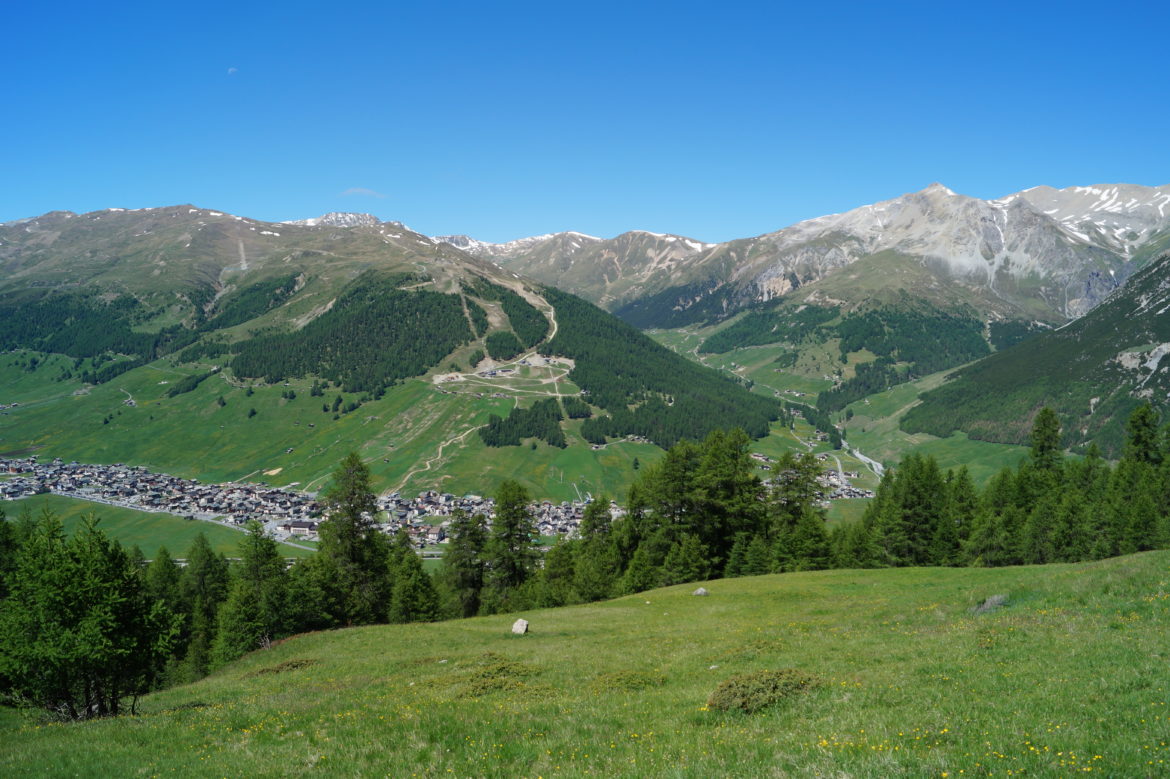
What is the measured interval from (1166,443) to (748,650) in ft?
317

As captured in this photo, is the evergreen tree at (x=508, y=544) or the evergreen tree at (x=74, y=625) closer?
the evergreen tree at (x=74, y=625)

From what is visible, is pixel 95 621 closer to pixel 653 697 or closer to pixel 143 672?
pixel 143 672

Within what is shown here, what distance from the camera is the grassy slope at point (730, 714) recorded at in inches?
472

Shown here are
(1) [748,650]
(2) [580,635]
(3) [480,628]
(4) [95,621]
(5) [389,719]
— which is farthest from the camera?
(3) [480,628]

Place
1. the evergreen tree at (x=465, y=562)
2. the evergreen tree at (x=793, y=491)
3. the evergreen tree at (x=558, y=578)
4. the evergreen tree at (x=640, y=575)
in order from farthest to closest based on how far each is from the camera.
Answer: the evergreen tree at (x=793, y=491)
the evergreen tree at (x=465, y=562)
the evergreen tree at (x=640, y=575)
the evergreen tree at (x=558, y=578)

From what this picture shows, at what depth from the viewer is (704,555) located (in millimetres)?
67688

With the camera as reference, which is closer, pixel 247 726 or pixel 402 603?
pixel 247 726

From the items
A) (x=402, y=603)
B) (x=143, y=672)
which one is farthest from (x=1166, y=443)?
(x=143, y=672)

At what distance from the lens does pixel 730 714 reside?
1633 cm

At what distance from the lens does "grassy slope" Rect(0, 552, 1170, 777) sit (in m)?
12.0

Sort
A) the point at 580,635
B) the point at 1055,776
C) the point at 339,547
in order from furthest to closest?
the point at 339,547
the point at 580,635
the point at 1055,776

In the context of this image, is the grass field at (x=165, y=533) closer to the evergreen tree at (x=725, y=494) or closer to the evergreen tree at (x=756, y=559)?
the evergreen tree at (x=725, y=494)

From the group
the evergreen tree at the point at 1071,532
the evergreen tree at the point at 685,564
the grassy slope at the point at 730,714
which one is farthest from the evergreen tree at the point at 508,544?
the evergreen tree at the point at 1071,532

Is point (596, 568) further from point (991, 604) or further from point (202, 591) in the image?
point (202, 591)
